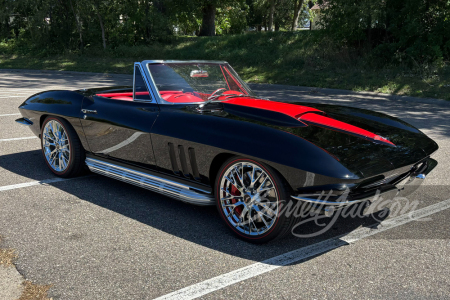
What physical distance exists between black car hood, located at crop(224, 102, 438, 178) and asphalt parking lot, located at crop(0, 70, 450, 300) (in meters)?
0.63

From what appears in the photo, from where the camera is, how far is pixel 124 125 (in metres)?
4.26

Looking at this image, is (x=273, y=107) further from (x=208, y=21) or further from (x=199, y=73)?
(x=208, y=21)

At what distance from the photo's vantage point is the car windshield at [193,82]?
4.27m

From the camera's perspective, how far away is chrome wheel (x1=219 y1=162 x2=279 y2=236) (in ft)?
10.8

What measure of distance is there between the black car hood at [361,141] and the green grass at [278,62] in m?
9.17

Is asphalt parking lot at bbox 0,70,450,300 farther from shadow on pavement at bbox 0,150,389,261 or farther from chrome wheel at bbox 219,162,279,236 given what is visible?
chrome wheel at bbox 219,162,279,236

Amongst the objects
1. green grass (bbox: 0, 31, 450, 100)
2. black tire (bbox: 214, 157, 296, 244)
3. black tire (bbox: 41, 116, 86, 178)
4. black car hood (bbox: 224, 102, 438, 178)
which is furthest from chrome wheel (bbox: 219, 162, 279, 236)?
green grass (bbox: 0, 31, 450, 100)

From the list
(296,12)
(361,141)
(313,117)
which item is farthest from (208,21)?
(361,141)

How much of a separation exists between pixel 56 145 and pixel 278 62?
49.1ft

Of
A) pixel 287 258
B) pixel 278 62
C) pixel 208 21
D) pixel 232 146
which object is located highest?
pixel 208 21

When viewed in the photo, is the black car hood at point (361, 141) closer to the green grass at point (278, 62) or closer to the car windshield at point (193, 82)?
the car windshield at point (193, 82)

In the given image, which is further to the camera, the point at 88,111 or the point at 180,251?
the point at 88,111

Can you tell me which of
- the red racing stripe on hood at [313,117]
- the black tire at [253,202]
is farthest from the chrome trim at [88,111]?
the black tire at [253,202]

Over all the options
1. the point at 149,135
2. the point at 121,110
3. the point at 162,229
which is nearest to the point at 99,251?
the point at 162,229
